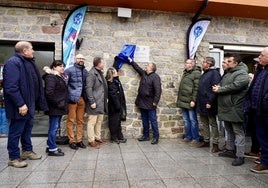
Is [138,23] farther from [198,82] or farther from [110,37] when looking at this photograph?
[198,82]

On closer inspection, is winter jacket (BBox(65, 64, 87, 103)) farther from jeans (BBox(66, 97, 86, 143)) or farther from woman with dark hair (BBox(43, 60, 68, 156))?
woman with dark hair (BBox(43, 60, 68, 156))

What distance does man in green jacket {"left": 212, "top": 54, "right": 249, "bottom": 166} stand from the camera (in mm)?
4527

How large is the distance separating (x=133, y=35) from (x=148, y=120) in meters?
1.96

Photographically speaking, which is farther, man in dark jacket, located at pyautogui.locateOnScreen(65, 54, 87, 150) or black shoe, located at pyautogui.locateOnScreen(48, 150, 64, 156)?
man in dark jacket, located at pyautogui.locateOnScreen(65, 54, 87, 150)

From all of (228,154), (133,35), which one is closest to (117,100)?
(133,35)

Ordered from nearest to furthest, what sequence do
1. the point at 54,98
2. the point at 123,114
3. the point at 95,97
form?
the point at 54,98 → the point at 95,97 → the point at 123,114

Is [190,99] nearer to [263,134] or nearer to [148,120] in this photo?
[148,120]

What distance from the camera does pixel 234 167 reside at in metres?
4.31

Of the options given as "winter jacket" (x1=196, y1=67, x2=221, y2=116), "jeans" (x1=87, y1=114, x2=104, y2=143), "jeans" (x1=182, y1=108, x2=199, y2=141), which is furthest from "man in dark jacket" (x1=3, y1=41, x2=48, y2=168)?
"jeans" (x1=182, y1=108, x2=199, y2=141)

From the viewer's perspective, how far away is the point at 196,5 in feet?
20.9

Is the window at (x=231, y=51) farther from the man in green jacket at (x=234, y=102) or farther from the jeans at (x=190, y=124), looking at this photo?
the man in green jacket at (x=234, y=102)

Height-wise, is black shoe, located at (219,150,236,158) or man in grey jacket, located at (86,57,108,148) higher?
man in grey jacket, located at (86,57,108,148)

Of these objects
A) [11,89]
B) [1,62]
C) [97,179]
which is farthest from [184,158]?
[1,62]

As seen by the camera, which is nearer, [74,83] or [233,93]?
[233,93]
